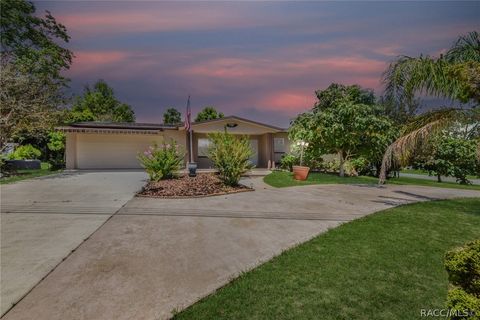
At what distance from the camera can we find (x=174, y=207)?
7637 mm

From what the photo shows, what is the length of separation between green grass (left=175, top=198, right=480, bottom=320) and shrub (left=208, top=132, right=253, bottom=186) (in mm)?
5777

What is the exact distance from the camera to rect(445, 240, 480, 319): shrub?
1.89 metres

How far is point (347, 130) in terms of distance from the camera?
1427cm

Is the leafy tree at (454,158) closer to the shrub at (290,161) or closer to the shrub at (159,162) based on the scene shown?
the shrub at (290,161)

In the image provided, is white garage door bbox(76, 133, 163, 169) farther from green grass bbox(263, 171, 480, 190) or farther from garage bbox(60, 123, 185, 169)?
green grass bbox(263, 171, 480, 190)

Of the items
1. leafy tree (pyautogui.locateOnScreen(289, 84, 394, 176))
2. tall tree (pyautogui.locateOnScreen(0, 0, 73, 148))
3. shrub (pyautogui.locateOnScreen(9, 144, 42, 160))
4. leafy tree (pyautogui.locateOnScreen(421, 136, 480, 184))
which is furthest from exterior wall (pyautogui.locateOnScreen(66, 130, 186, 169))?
leafy tree (pyautogui.locateOnScreen(421, 136, 480, 184))

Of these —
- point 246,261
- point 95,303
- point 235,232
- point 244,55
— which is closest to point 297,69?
point 244,55

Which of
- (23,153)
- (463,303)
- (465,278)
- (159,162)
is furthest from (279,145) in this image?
(23,153)

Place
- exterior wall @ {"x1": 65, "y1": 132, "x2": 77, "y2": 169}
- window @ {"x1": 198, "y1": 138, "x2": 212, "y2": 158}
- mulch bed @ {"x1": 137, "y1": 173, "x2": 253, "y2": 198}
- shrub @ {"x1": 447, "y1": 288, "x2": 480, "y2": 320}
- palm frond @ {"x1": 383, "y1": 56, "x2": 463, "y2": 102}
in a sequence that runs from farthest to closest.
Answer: window @ {"x1": 198, "y1": 138, "x2": 212, "y2": 158} < exterior wall @ {"x1": 65, "y1": 132, "x2": 77, "y2": 169} < mulch bed @ {"x1": 137, "y1": 173, "x2": 253, "y2": 198} < palm frond @ {"x1": 383, "y1": 56, "x2": 463, "y2": 102} < shrub @ {"x1": 447, "y1": 288, "x2": 480, "y2": 320}

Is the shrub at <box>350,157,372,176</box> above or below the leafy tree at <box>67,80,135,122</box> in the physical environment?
below

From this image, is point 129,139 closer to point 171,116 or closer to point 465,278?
point 465,278

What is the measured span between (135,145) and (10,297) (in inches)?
753

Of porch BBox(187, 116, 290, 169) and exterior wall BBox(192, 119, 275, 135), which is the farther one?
porch BBox(187, 116, 290, 169)

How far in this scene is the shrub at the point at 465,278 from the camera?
1886 millimetres
